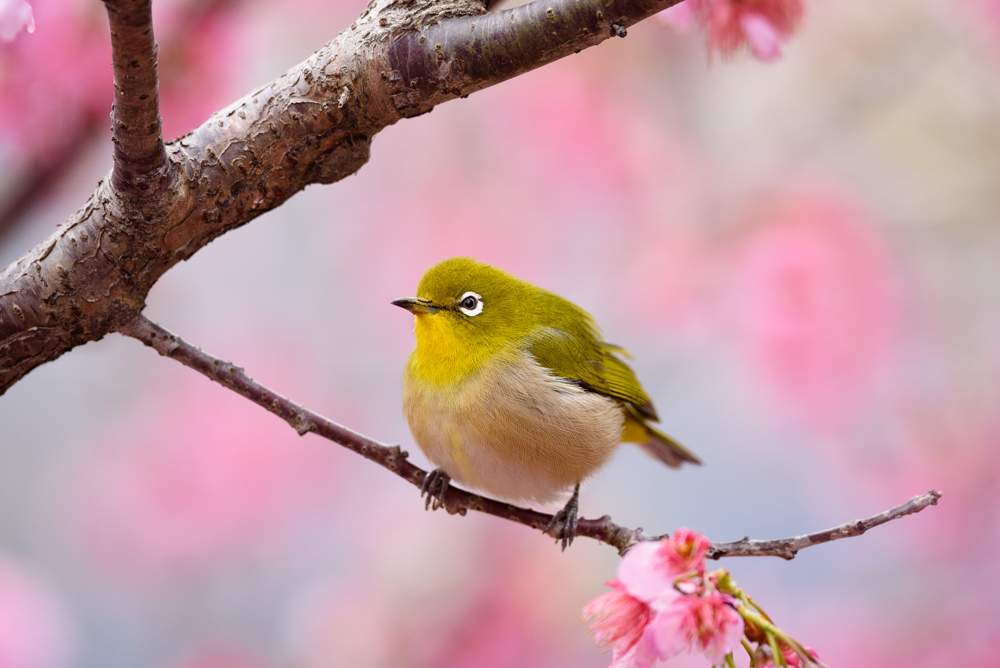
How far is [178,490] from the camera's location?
4414mm

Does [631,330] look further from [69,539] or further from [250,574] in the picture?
[69,539]

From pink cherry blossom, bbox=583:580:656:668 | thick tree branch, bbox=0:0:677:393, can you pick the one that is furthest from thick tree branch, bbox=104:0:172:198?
pink cherry blossom, bbox=583:580:656:668

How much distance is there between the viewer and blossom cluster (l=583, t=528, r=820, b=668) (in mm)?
1198

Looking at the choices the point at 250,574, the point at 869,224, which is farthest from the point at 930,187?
the point at 250,574

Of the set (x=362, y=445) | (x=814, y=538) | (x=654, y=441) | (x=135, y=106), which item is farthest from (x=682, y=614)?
(x=654, y=441)

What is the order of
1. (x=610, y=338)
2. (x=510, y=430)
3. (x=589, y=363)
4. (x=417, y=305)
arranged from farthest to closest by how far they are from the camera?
(x=610, y=338) < (x=589, y=363) < (x=417, y=305) < (x=510, y=430)

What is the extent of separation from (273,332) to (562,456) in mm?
3020

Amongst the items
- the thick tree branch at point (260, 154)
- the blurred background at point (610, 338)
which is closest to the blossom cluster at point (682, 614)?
the thick tree branch at point (260, 154)

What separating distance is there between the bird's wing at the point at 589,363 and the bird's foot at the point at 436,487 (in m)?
0.46

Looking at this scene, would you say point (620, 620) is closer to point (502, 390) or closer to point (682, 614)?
point (682, 614)

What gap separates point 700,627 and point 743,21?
4.54 feet

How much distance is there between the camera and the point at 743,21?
1857 millimetres

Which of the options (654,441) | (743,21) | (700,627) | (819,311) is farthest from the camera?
(819,311)

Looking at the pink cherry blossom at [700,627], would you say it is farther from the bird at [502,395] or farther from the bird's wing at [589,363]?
the bird's wing at [589,363]
